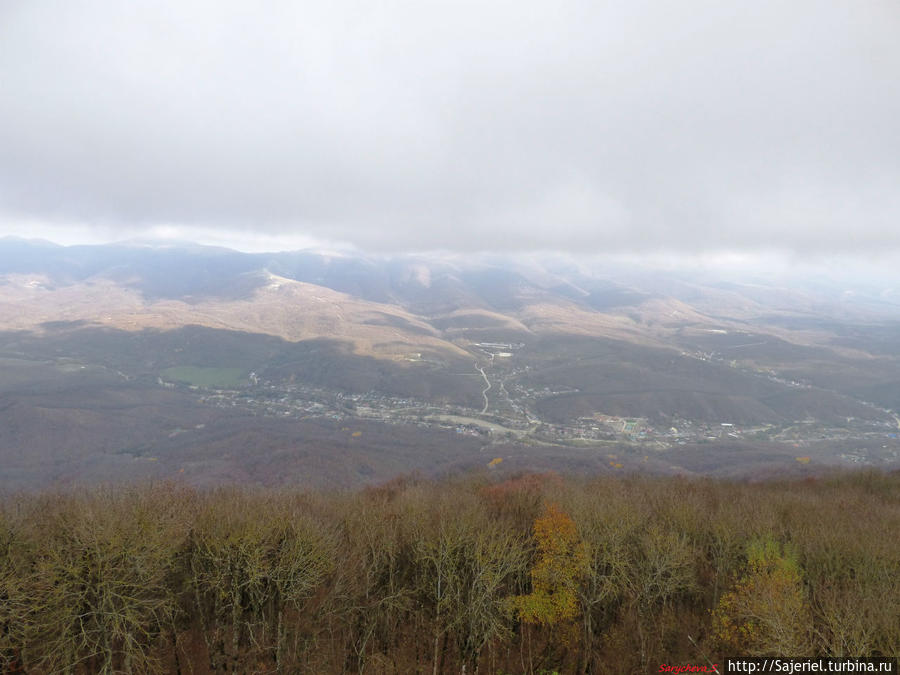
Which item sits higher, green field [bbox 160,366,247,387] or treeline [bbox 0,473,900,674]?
treeline [bbox 0,473,900,674]

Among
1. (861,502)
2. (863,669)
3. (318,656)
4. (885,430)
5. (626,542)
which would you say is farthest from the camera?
(885,430)

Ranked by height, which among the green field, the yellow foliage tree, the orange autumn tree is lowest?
the green field

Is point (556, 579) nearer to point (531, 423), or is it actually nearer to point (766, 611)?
point (766, 611)

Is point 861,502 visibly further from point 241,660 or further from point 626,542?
point 241,660

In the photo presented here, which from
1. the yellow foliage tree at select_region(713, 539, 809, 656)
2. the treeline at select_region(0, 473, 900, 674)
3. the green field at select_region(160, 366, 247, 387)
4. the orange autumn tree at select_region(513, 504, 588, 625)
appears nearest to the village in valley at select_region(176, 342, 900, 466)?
the green field at select_region(160, 366, 247, 387)

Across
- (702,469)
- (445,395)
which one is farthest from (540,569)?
(445,395)

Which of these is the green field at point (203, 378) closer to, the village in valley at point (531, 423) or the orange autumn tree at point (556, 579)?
the village in valley at point (531, 423)

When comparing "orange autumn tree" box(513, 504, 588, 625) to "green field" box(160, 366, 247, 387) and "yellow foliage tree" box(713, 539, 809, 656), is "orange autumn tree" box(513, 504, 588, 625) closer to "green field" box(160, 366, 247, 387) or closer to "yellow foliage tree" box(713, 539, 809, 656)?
"yellow foliage tree" box(713, 539, 809, 656)

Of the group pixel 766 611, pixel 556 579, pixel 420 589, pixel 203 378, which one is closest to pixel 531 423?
pixel 556 579
